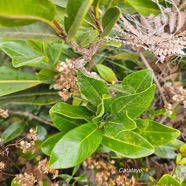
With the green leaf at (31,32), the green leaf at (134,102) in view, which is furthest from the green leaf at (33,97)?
the green leaf at (31,32)

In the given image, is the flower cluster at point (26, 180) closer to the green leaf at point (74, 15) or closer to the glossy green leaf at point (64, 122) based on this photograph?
the glossy green leaf at point (64, 122)

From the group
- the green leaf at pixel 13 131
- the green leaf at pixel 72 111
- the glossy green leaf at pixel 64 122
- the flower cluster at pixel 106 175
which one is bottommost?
the green leaf at pixel 13 131

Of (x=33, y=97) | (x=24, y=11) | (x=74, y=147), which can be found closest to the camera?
(x=24, y=11)

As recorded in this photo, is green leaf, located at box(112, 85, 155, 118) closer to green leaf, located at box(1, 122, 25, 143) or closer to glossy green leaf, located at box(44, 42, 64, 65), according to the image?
glossy green leaf, located at box(44, 42, 64, 65)

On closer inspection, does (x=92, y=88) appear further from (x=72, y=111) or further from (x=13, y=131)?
(x=13, y=131)

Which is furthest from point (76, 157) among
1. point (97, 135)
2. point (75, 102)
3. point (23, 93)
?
point (23, 93)

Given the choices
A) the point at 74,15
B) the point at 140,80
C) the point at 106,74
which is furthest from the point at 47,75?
the point at 74,15

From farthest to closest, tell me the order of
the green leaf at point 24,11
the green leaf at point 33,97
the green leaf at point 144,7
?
the green leaf at point 33,97
the green leaf at point 144,7
the green leaf at point 24,11
